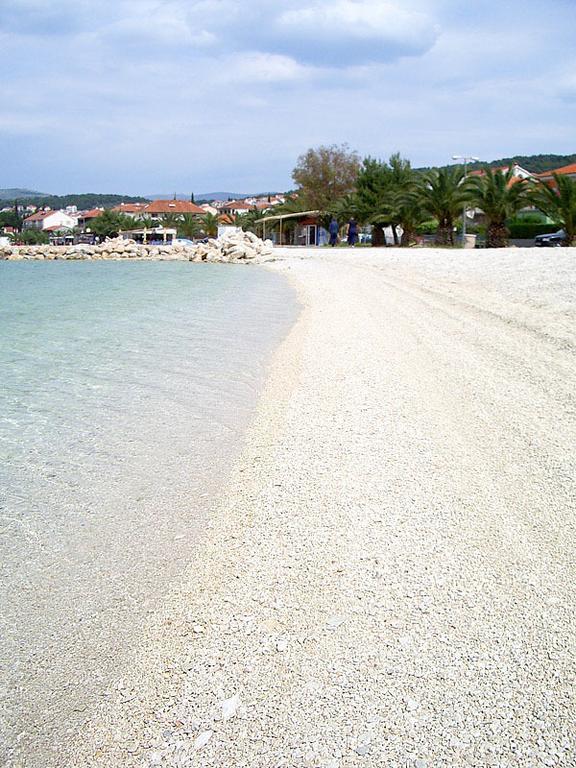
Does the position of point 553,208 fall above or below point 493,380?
above

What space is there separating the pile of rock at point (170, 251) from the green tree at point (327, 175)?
1201 centimetres

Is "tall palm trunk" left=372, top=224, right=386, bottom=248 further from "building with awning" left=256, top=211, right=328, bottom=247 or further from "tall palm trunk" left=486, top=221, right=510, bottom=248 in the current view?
"tall palm trunk" left=486, top=221, right=510, bottom=248

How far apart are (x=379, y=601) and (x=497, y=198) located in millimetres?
30634

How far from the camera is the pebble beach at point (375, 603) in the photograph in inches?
91.1

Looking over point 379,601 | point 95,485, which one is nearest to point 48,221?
point 95,485

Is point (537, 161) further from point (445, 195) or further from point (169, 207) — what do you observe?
point (445, 195)

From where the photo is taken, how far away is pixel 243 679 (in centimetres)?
261

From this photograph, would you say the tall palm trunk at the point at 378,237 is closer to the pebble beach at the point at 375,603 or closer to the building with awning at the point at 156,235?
the pebble beach at the point at 375,603

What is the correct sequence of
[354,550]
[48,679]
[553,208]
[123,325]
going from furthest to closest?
[553,208]
[123,325]
[354,550]
[48,679]

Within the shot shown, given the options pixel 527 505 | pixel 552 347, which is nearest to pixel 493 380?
pixel 552 347

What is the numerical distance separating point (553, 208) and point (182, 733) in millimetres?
30065

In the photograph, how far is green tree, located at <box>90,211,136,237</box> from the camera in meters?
102

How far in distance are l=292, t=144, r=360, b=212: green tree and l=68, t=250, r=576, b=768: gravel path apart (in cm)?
5572

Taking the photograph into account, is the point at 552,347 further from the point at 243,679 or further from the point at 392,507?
the point at 243,679
